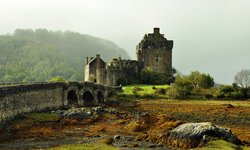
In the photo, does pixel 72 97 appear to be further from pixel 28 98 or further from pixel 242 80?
pixel 242 80

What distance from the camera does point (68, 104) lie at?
263 feet

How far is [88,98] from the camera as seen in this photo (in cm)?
8944

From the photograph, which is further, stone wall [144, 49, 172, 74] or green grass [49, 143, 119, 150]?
stone wall [144, 49, 172, 74]

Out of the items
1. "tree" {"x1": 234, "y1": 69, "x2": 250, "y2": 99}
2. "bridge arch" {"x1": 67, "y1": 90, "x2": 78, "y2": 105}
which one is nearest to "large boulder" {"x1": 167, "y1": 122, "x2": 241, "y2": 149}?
"bridge arch" {"x1": 67, "y1": 90, "x2": 78, "y2": 105}

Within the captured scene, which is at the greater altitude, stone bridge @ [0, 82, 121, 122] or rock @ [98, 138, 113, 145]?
stone bridge @ [0, 82, 121, 122]

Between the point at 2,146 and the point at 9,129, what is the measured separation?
953cm

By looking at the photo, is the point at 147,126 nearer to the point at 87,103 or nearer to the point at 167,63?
the point at 87,103

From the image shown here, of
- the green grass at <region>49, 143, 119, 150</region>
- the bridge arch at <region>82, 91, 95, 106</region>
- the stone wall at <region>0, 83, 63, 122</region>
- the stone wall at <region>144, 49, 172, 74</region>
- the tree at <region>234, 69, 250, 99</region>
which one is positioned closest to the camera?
the green grass at <region>49, 143, 119, 150</region>

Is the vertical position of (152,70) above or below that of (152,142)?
above

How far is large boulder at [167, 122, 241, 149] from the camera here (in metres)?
42.1

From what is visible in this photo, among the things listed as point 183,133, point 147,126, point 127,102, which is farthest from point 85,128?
point 127,102

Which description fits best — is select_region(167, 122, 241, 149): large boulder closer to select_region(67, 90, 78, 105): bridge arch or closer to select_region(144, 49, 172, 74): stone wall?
select_region(67, 90, 78, 105): bridge arch

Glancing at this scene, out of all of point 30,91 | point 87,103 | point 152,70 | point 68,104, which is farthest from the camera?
point 152,70

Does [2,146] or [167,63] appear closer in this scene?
[2,146]
